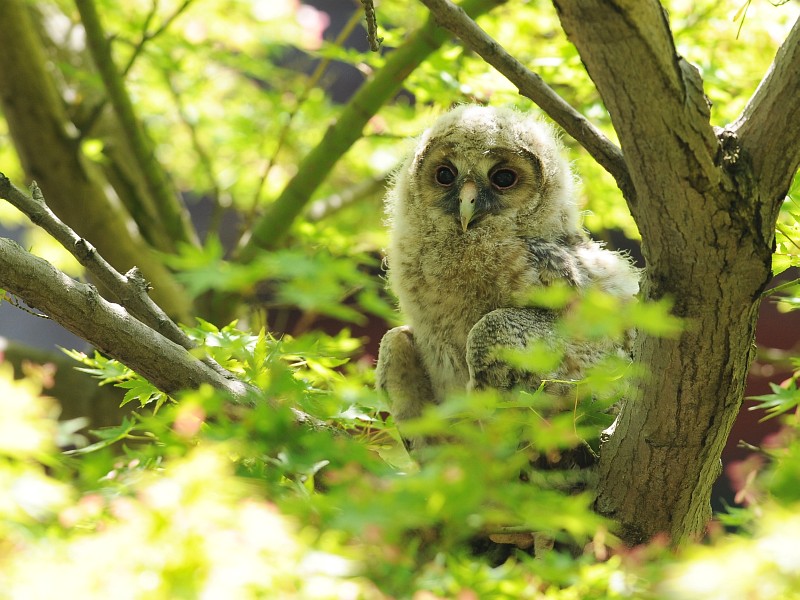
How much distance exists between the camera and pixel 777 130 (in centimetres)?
206

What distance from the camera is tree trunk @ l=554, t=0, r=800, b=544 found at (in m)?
1.92

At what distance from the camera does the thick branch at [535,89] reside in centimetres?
222

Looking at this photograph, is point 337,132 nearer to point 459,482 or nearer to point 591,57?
point 591,57

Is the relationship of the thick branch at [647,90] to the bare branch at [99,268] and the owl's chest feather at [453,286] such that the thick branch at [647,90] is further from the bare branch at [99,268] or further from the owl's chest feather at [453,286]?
the bare branch at [99,268]

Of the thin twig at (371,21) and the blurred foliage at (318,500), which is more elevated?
the thin twig at (371,21)

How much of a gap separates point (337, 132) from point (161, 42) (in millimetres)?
1709

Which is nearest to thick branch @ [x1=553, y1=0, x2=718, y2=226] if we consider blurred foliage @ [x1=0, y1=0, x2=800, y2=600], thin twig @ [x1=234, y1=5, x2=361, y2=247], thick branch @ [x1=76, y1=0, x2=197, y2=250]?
blurred foliage @ [x1=0, y1=0, x2=800, y2=600]

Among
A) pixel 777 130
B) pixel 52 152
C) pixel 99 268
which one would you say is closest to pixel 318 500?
pixel 99 268

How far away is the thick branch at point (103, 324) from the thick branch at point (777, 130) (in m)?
1.37

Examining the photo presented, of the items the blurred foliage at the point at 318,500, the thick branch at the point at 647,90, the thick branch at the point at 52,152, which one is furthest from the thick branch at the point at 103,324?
the thick branch at the point at 52,152

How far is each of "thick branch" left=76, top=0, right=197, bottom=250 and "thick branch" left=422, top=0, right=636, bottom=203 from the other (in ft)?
8.92

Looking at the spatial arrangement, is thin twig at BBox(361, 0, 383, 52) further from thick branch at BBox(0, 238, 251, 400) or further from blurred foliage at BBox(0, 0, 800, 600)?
thick branch at BBox(0, 238, 251, 400)

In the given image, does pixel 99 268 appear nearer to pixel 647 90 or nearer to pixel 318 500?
pixel 318 500

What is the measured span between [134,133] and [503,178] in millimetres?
2283
